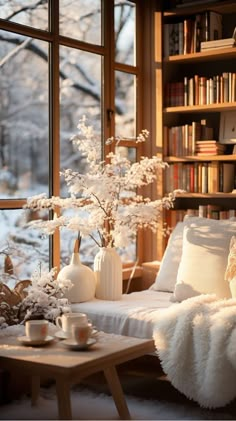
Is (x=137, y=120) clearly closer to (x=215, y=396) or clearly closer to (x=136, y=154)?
→ (x=136, y=154)

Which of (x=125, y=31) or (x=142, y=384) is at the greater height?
(x=125, y=31)

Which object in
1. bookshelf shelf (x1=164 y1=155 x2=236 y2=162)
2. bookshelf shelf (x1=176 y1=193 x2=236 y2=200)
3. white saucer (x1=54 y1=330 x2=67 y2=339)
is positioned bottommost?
white saucer (x1=54 y1=330 x2=67 y2=339)

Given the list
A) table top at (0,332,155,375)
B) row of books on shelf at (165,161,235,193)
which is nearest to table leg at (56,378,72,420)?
table top at (0,332,155,375)

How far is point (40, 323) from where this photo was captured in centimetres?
333

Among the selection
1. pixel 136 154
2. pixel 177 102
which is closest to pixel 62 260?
pixel 136 154

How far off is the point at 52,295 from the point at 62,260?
2.81 ft

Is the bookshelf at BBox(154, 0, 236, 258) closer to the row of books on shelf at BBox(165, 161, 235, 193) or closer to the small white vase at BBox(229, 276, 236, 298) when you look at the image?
the row of books on shelf at BBox(165, 161, 235, 193)

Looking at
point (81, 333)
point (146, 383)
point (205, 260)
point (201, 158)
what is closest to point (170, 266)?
point (205, 260)

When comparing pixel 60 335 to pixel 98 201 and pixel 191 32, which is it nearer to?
pixel 98 201

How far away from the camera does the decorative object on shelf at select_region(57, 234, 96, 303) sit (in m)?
4.21

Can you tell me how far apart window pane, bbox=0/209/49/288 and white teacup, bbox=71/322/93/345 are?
0.99m

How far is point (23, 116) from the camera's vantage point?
4.43 metres

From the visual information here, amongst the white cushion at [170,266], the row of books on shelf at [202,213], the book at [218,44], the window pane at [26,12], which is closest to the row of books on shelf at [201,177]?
the row of books on shelf at [202,213]

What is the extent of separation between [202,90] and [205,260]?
138cm
